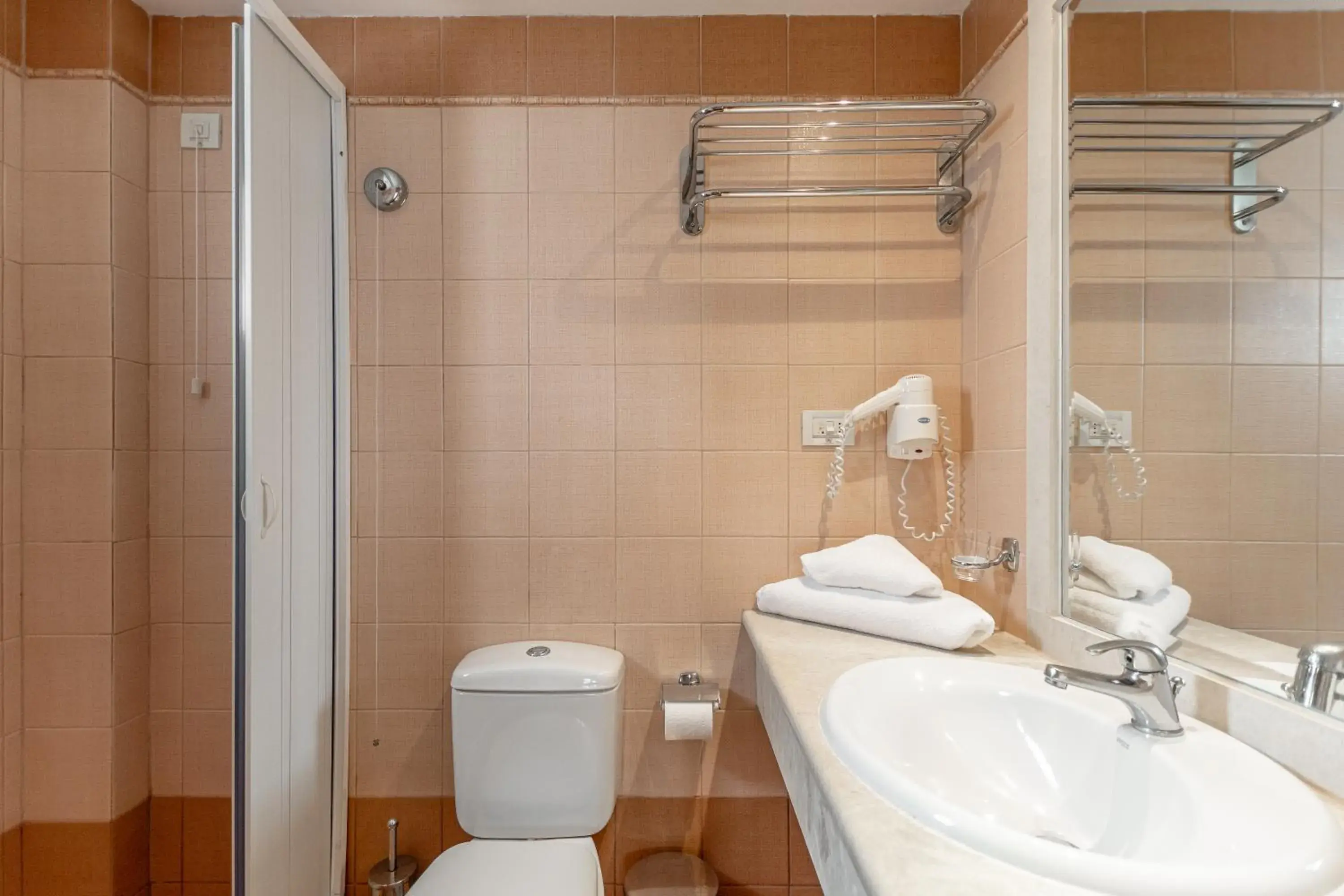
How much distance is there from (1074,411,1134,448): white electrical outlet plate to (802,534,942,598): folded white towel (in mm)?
373

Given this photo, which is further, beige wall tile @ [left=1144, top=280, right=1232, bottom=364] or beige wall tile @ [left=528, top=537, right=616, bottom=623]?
beige wall tile @ [left=528, top=537, right=616, bottom=623]

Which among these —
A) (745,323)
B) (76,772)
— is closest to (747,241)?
(745,323)

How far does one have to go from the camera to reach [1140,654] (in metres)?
0.81

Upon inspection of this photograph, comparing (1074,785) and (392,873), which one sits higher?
(1074,785)

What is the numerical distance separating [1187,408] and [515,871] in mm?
1308

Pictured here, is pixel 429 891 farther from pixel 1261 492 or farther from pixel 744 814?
pixel 1261 492

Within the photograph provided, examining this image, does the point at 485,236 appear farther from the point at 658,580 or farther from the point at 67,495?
the point at 67,495

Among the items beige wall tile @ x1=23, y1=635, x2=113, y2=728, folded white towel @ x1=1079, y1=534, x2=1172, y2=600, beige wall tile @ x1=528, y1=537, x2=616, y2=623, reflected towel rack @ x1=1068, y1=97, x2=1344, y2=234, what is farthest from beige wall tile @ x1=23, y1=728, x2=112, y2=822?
reflected towel rack @ x1=1068, y1=97, x2=1344, y2=234

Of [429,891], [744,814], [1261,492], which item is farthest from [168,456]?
[1261,492]

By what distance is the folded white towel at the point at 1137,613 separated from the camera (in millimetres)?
971

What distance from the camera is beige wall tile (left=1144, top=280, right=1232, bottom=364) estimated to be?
87cm

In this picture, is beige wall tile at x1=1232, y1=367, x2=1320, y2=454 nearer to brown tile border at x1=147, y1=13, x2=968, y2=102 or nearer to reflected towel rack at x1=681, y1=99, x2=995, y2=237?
reflected towel rack at x1=681, y1=99, x2=995, y2=237

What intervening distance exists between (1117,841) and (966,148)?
1367 millimetres

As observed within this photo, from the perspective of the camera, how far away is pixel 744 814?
1.61 m
